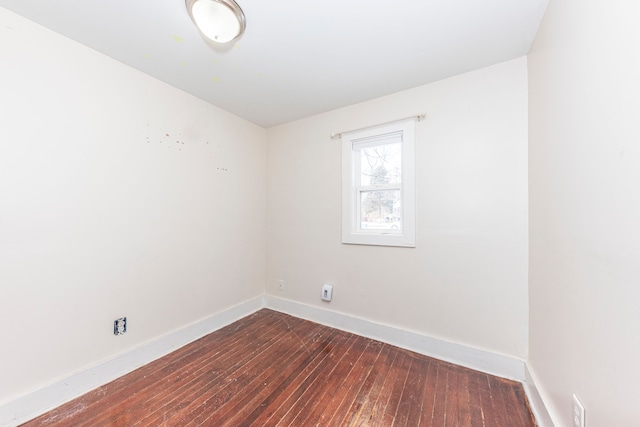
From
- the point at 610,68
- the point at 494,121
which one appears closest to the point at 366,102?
the point at 494,121

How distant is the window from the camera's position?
2215 mm

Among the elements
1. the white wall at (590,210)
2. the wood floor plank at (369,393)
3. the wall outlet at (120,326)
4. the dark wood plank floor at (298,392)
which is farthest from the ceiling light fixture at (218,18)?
the wood floor plank at (369,393)

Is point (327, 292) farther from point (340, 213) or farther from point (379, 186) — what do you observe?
point (379, 186)

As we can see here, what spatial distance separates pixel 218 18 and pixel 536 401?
2968mm

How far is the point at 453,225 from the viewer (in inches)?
79.4

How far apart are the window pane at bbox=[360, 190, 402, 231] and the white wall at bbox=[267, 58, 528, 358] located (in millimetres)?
229

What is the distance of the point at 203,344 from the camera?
2.24m

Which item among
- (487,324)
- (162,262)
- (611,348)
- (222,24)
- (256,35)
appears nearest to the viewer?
(611,348)

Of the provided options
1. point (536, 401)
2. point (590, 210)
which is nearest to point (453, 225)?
point (590, 210)

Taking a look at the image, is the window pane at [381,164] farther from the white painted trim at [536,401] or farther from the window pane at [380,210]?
the white painted trim at [536,401]

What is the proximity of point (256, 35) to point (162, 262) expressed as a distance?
1946 mm

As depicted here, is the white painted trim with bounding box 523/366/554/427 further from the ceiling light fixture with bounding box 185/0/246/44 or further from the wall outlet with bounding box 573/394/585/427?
the ceiling light fixture with bounding box 185/0/246/44

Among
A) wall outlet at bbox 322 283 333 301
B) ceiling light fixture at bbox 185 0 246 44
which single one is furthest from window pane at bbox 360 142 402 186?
ceiling light fixture at bbox 185 0 246 44

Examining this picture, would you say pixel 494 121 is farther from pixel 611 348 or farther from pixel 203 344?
pixel 203 344
